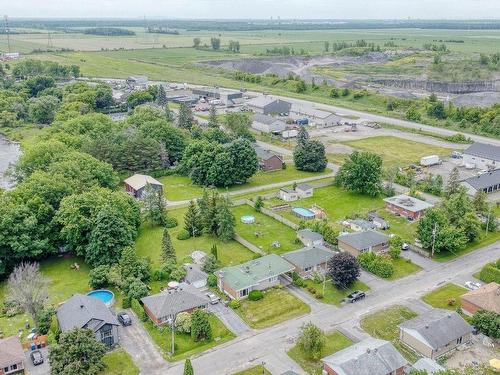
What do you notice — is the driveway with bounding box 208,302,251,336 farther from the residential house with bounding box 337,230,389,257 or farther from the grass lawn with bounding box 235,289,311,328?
the residential house with bounding box 337,230,389,257

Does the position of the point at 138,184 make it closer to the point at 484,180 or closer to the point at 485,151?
the point at 484,180

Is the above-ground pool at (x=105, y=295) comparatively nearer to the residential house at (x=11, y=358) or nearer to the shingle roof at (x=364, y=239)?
the residential house at (x=11, y=358)

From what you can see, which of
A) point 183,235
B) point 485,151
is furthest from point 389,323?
point 485,151

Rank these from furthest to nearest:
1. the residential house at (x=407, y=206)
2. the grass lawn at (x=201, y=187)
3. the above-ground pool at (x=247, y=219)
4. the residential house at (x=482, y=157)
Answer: the residential house at (x=482, y=157), the grass lawn at (x=201, y=187), the residential house at (x=407, y=206), the above-ground pool at (x=247, y=219)

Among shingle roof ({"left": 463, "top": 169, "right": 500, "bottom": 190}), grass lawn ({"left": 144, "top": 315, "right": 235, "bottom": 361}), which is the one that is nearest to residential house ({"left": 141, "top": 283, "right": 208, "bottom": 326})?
grass lawn ({"left": 144, "top": 315, "right": 235, "bottom": 361})

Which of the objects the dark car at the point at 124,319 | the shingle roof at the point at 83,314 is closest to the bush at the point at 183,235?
the dark car at the point at 124,319

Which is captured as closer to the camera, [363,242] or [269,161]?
Answer: [363,242]

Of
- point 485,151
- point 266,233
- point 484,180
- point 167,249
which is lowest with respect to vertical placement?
point 266,233
